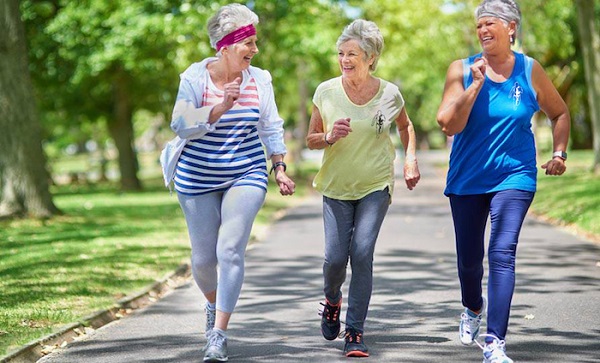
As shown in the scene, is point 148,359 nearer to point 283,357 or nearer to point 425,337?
point 283,357

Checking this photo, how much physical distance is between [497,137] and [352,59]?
0.93 metres

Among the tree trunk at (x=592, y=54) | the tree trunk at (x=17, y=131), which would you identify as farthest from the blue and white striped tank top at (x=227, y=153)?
the tree trunk at (x=592, y=54)

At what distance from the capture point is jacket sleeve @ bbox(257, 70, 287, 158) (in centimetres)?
628

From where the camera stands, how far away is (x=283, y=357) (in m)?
6.46

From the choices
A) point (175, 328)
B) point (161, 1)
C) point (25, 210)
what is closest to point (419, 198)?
point (161, 1)

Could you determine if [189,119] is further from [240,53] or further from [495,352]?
[495,352]

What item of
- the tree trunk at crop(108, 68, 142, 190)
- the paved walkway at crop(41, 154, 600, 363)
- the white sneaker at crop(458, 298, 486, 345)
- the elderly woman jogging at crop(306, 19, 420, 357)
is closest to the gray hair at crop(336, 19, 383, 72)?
the elderly woman jogging at crop(306, 19, 420, 357)

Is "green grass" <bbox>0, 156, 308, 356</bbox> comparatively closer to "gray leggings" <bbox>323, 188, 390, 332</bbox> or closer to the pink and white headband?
"gray leggings" <bbox>323, 188, 390, 332</bbox>

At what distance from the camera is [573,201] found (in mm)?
18609

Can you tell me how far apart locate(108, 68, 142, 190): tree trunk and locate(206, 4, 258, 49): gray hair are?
26649mm

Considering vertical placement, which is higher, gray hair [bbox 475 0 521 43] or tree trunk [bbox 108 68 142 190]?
gray hair [bbox 475 0 521 43]

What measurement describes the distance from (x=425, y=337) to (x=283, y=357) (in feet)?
3.47

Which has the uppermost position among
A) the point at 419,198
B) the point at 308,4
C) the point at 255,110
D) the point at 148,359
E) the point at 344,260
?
the point at 308,4

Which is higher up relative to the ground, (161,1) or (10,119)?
(161,1)
